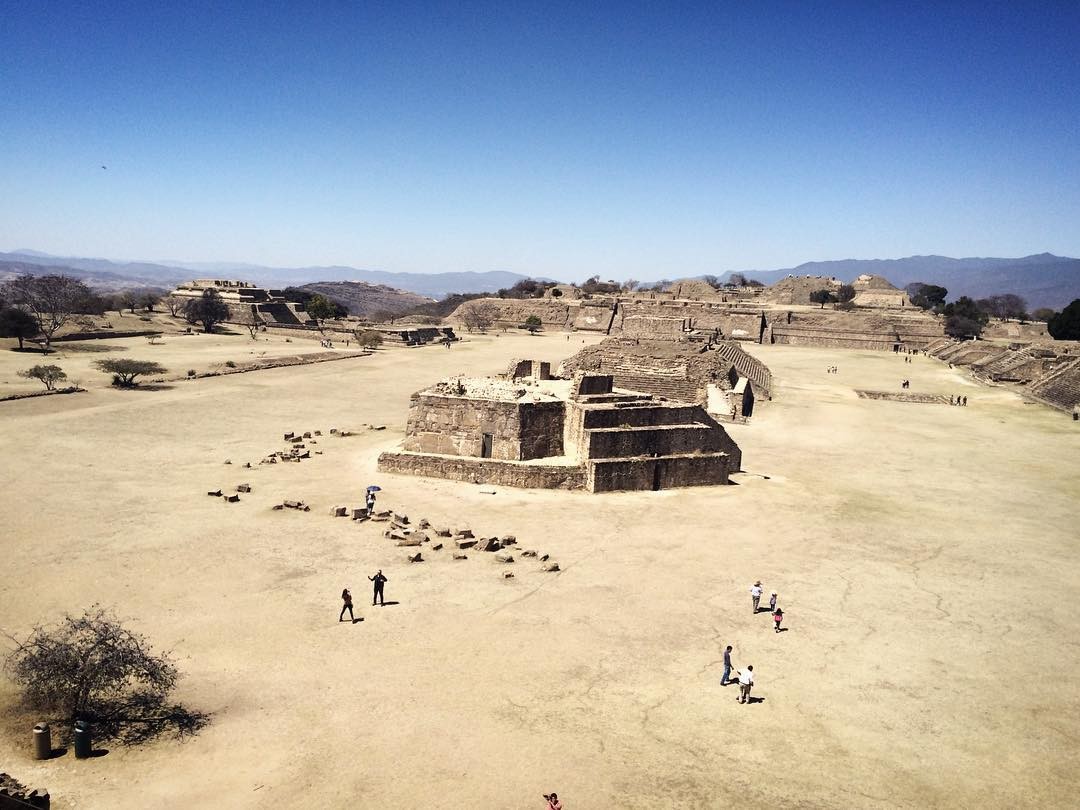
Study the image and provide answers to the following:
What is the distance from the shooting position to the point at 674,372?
28.0 meters

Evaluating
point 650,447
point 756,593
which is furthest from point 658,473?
point 756,593

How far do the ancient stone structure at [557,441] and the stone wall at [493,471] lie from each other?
26mm

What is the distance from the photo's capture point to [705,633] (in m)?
11.0

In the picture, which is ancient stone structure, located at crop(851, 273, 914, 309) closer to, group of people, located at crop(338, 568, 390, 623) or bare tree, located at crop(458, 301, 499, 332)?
bare tree, located at crop(458, 301, 499, 332)

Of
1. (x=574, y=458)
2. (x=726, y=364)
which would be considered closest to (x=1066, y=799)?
(x=574, y=458)

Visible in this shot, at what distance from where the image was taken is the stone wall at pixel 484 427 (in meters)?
19.2

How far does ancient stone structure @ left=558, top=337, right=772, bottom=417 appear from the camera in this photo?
27.0 metres

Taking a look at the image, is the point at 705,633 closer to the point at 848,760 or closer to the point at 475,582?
the point at 848,760

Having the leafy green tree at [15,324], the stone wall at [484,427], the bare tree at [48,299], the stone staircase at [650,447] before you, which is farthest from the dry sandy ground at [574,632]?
the bare tree at [48,299]

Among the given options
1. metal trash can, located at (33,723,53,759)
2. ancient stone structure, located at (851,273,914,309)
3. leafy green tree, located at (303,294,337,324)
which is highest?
ancient stone structure, located at (851,273,914,309)

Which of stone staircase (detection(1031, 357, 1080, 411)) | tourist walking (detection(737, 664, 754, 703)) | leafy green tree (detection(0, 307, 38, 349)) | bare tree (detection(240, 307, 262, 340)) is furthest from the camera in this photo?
bare tree (detection(240, 307, 262, 340))

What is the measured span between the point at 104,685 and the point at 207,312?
58.7 metres

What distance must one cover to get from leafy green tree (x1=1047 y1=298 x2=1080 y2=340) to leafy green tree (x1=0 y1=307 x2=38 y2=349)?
255ft

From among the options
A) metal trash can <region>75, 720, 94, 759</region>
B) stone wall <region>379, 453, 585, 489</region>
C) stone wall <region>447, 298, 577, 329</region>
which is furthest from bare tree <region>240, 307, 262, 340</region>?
metal trash can <region>75, 720, 94, 759</region>
